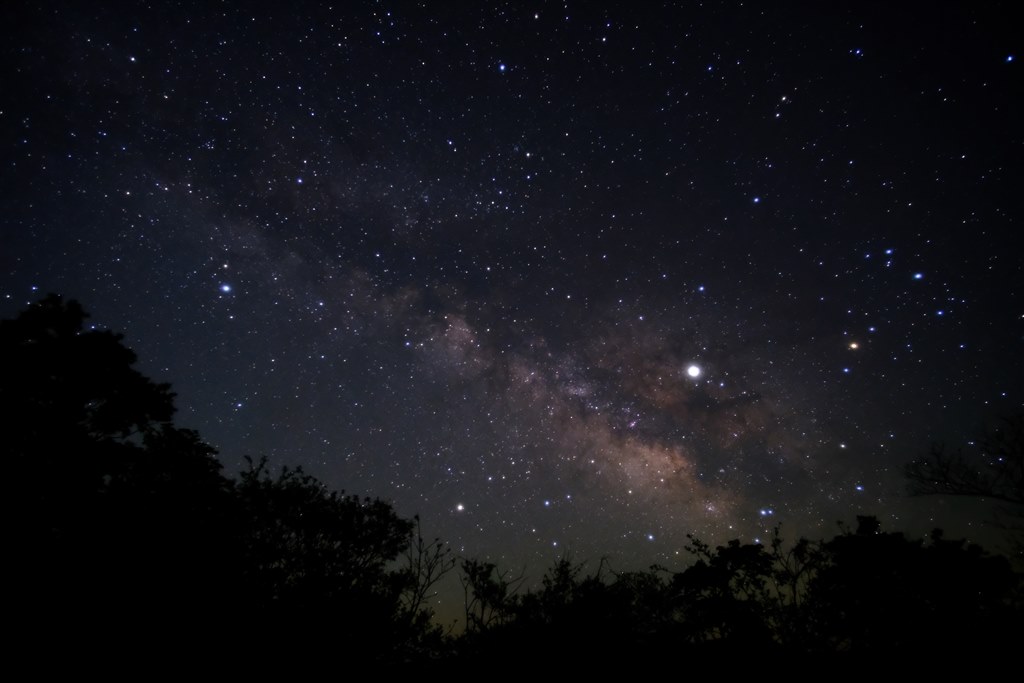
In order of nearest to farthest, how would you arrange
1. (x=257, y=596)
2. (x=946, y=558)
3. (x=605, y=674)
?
(x=605, y=674), (x=257, y=596), (x=946, y=558)

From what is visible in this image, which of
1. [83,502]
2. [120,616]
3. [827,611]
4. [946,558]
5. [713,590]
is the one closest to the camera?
[120,616]

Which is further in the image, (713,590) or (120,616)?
(713,590)

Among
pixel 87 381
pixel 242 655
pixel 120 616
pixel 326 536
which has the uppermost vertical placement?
pixel 87 381

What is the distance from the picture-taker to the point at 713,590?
19875 millimetres

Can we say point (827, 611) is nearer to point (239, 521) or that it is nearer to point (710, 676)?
point (710, 676)

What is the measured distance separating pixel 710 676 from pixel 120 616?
33.2ft

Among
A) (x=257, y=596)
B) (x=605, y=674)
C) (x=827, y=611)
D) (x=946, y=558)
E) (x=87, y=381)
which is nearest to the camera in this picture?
(x=605, y=674)

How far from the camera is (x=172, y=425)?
472 inches

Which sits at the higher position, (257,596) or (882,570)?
(882,570)

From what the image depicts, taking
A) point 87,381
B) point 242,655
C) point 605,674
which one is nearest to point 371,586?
point 242,655

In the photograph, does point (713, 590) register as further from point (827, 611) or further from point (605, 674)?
point (605, 674)

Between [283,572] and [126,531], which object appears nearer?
[126,531]

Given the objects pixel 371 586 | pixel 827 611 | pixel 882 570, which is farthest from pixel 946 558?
pixel 371 586

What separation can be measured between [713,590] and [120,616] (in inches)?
862
